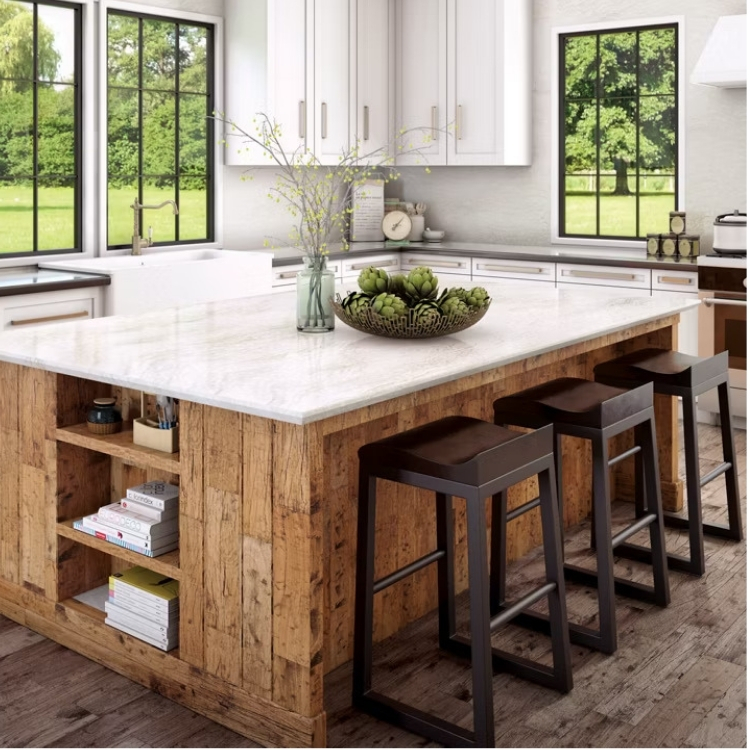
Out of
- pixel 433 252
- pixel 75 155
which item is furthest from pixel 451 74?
pixel 75 155

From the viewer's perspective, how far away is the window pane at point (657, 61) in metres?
6.13

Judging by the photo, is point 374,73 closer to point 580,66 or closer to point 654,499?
point 580,66

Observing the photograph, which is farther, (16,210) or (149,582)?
(16,210)

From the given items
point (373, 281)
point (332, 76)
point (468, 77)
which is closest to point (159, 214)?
point (332, 76)

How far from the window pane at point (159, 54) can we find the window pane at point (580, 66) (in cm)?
249

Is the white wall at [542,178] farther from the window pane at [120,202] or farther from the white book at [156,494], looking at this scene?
the white book at [156,494]

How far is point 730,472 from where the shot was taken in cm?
384

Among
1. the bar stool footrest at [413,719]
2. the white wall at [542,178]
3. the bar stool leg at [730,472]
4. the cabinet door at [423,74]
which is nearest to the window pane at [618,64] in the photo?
the white wall at [542,178]

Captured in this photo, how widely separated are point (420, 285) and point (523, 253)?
10.1 feet

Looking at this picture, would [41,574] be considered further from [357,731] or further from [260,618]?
[357,731]

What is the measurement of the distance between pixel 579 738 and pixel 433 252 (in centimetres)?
427

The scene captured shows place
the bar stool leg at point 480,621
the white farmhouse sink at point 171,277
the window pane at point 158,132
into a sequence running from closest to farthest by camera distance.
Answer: the bar stool leg at point 480,621 → the white farmhouse sink at point 171,277 → the window pane at point 158,132

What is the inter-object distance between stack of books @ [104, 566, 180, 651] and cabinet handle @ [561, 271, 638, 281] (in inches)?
144

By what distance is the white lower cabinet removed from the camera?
4.45m
